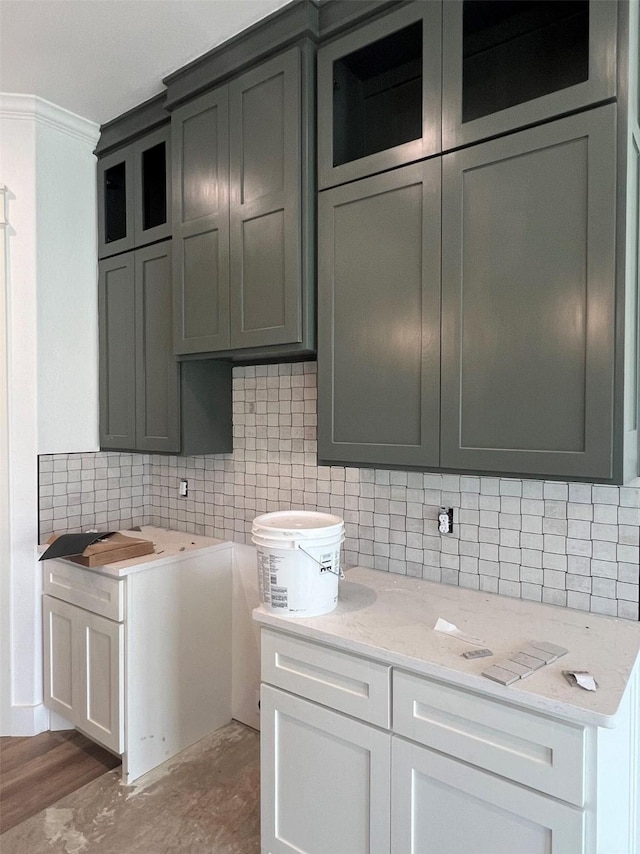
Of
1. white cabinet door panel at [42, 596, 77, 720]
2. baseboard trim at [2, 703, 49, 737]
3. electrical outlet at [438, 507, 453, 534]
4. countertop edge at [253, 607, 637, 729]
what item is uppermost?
electrical outlet at [438, 507, 453, 534]

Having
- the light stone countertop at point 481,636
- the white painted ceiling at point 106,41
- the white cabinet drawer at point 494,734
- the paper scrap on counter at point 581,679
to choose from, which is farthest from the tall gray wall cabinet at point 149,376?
the paper scrap on counter at point 581,679

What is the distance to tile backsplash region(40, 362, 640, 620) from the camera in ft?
5.29

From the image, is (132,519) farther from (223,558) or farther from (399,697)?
(399,697)

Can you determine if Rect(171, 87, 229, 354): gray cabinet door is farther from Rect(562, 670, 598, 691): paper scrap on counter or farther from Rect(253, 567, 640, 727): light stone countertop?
Rect(562, 670, 598, 691): paper scrap on counter

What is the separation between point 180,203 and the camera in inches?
86.2

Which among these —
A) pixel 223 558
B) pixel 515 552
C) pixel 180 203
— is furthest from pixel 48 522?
pixel 515 552

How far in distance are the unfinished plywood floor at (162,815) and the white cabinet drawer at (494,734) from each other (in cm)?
97

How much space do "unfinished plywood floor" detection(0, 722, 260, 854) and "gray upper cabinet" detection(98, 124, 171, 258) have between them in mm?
2281

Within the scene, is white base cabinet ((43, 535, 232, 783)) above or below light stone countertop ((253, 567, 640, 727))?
below

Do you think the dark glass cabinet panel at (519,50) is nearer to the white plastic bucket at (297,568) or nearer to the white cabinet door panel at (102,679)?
the white plastic bucket at (297,568)

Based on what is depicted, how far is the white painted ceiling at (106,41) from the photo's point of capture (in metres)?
1.81

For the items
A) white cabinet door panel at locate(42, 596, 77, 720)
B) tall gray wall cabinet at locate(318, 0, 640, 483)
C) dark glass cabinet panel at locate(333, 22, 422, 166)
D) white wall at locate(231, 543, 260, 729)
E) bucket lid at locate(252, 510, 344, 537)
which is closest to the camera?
tall gray wall cabinet at locate(318, 0, 640, 483)

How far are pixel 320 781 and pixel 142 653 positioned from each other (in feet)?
3.24

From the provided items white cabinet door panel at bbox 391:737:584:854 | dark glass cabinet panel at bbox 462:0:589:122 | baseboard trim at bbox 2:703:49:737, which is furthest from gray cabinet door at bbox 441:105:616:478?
baseboard trim at bbox 2:703:49:737
